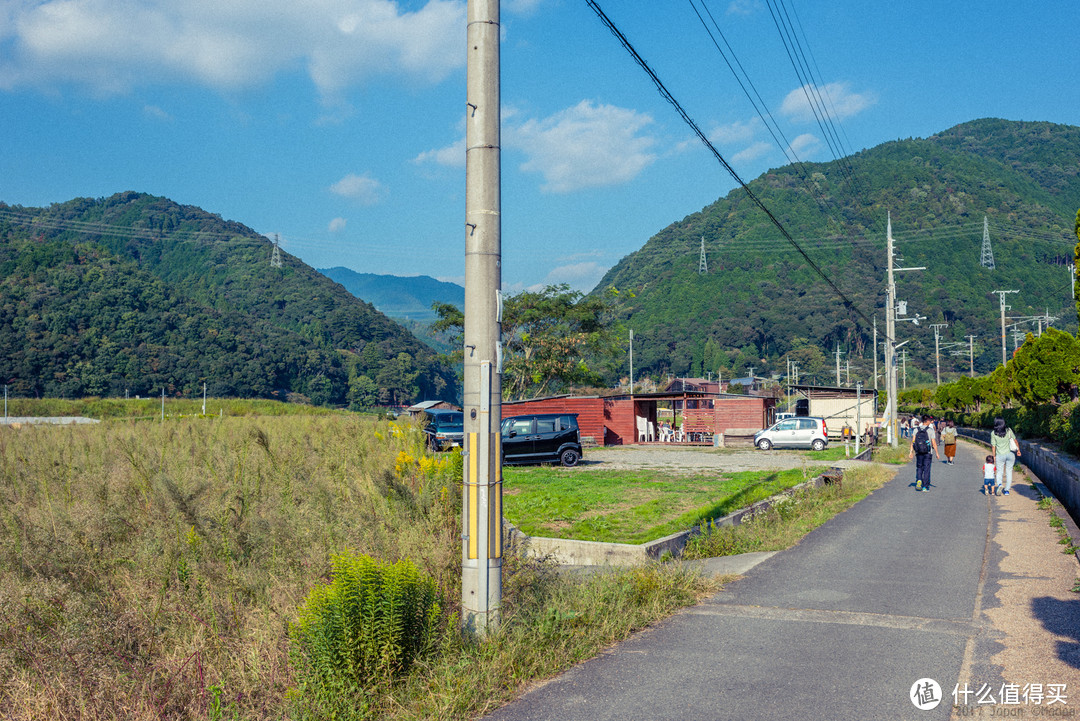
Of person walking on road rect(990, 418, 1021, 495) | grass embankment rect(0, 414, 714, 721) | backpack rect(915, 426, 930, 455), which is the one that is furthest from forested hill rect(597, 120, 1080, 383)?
grass embankment rect(0, 414, 714, 721)

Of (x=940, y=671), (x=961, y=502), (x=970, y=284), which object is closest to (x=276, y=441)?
(x=940, y=671)

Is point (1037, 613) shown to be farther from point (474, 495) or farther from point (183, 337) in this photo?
point (183, 337)

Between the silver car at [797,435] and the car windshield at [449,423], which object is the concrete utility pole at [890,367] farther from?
the car windshield at [449,423]

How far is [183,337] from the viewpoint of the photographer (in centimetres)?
8400

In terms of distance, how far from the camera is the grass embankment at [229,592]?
4.50m

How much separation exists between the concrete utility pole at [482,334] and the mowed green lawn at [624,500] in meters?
4.78

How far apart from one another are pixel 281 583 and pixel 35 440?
9368 mm

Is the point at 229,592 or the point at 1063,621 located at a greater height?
the point at 229,592

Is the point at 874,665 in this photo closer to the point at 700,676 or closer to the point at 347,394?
the point at 700,676

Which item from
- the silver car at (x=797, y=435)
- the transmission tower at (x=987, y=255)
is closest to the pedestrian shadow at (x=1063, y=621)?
the silver car at (x=797, y=435)

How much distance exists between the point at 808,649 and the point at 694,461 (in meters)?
20.8

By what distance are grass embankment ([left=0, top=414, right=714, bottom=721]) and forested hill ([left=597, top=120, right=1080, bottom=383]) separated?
4142 inches

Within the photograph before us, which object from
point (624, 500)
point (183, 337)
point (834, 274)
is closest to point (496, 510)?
point (624, 500)

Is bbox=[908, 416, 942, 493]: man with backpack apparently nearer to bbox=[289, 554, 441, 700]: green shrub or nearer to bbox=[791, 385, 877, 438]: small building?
bbox=[289, 554, 441, 700]: green shrub
